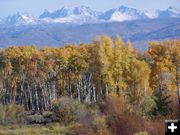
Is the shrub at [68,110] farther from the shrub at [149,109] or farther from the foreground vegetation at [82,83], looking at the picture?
the shrub at [149,109]

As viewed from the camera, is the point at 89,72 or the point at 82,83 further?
the point at 82,83

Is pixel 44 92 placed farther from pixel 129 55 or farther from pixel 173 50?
pixel 173 50

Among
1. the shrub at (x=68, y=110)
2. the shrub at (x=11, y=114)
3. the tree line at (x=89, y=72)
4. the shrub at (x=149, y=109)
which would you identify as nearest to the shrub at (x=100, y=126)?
the shrub at (x=149, y=109)

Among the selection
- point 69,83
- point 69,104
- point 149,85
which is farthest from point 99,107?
point 69,83

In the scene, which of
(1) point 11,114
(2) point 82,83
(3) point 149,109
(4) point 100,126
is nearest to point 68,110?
(1) point 11,114

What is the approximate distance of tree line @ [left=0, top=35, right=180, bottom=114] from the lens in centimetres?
7056

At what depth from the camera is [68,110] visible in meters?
64.1

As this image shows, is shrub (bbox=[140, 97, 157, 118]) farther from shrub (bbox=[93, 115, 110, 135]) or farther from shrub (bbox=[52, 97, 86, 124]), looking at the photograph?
shrub (bbox=[52, 97, 86, 124])

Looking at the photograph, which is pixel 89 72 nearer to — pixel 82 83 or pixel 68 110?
pixel 82 83

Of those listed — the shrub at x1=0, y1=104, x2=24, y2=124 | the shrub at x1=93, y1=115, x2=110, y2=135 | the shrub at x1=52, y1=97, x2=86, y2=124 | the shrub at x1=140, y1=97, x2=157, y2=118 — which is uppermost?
the shrub at x1=140, y1=97, x2=157, y2=118

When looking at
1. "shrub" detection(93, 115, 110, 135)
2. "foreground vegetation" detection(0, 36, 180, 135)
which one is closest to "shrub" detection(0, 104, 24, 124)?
"foreground vegetation" detection(0, 36, 180, 135)

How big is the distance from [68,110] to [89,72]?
14735 millimetres

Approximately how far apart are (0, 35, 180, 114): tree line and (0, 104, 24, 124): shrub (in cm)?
891

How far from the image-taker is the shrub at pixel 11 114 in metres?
66.4
